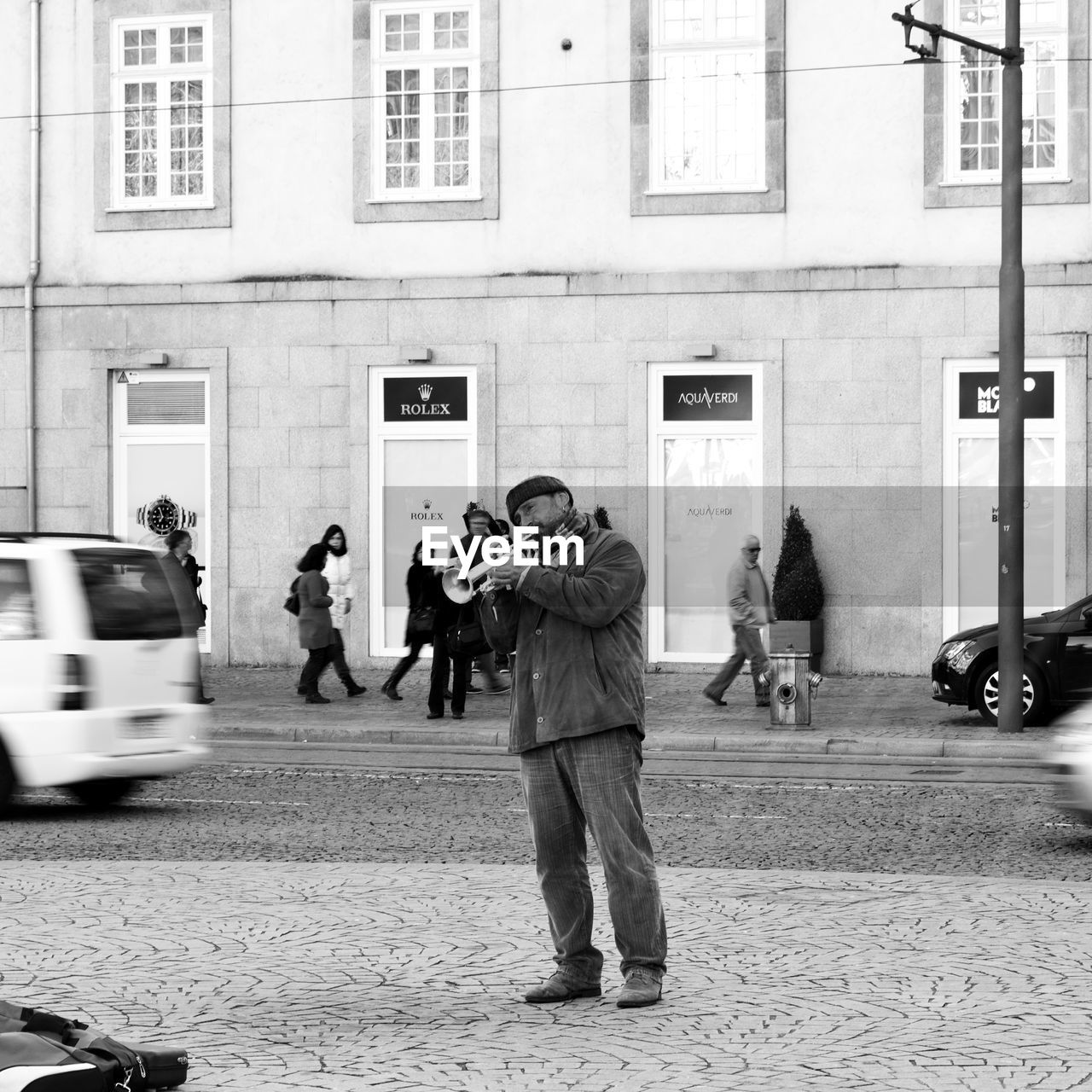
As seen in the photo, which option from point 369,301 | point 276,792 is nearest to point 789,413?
point 369,301

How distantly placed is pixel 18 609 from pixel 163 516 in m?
12.2

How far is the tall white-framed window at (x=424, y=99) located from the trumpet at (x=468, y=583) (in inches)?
654

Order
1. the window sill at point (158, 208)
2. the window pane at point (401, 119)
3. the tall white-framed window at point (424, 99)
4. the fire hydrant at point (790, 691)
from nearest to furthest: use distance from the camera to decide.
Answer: the fire hydrant at point (790, 691)
the tall white-framed window at point (424, 99)
the window pane at point (401, 119)
the window sill at point (158, 208)

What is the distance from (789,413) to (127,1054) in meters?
17.4

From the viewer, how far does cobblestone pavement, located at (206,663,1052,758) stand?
15664mm

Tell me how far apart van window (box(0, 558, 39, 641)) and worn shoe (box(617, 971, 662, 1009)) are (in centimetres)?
589

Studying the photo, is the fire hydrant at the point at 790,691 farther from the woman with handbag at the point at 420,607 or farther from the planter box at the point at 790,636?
the planter box at the point at 790,636

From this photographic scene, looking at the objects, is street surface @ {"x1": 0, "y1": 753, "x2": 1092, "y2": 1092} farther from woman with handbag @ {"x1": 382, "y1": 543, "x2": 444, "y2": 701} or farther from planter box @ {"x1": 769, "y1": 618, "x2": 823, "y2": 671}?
planter box @ {"x1": 769, "y1": 618, "x2": 823, "y2": 671}

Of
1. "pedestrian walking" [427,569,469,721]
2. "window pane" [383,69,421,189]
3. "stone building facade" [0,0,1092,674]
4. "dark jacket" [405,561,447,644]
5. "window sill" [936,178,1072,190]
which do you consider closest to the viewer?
"pedestrian walking" [427,569,469,721]

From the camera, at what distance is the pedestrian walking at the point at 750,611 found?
59.1 feet

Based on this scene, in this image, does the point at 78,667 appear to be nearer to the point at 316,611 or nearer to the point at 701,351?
the point at 316,611

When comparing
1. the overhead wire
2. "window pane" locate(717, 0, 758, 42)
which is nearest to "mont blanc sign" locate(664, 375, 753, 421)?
the overhead wire

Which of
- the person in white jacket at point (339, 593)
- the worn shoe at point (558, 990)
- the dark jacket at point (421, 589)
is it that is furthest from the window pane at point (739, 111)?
the worn shoe at point (558, 990)

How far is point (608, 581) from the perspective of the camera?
634 centimetres
